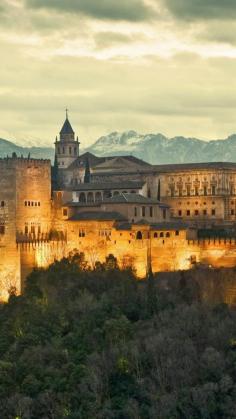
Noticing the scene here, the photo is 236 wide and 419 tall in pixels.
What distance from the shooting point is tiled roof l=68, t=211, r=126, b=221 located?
77.7 metres

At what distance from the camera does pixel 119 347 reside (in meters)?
58.3

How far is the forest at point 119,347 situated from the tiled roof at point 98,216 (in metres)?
4.43

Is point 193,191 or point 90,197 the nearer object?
point 90,197

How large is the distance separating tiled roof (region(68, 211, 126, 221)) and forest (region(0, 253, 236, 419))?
4432 millimetres

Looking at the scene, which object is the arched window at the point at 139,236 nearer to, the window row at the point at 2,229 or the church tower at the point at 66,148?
the window row at the point at 2,229

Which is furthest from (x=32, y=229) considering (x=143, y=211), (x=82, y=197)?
(x=82, y=197)

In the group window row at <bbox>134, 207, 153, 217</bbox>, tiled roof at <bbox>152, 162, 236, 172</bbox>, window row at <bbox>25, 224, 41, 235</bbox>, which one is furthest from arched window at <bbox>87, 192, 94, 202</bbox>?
window row at <bbox>25, 224, 41, 235</bbox>

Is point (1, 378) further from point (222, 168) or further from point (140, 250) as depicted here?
point (222, 168)

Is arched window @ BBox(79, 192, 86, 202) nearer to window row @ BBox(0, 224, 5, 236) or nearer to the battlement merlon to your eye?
the battlement merlon

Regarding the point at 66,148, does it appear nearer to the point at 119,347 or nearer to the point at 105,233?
the point at 105,233

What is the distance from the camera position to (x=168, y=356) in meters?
55.8

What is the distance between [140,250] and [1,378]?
63.1 feet

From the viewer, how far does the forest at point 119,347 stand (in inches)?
2103

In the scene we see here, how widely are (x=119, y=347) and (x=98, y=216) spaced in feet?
68.9
